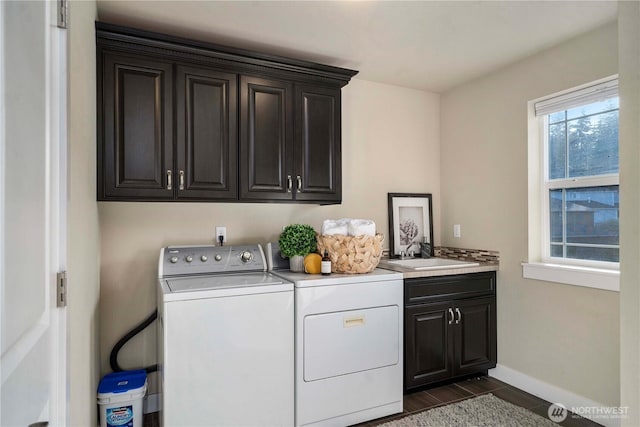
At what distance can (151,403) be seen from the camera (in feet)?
8.18

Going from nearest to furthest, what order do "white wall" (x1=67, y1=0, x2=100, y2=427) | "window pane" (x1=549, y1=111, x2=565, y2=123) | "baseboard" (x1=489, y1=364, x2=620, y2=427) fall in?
"white wall" (x1=67, y1=0, x2=100, y2=427), "baseboard" (x1=489, y1=364, x2=620, y2=427), "window pane" (x1=549, y1=111, x2=565, y2=123)

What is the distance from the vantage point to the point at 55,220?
1.08 metres

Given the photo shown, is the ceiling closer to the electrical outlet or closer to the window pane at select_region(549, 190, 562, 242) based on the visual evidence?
the window pane at select_region(549, 190, 562, 242)

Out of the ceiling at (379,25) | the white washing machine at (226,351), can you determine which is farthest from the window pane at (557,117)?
the white washing machine at (226,351)

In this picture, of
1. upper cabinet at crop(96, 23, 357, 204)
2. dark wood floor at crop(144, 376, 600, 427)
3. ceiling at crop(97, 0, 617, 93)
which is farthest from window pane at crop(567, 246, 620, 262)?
upper cabinet at crop(96, 23, 357, 204)

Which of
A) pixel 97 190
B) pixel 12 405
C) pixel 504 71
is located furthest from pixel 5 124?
pixel 504 71

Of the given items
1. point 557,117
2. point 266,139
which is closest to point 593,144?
point 557,117

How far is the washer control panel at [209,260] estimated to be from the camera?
92.4 inches

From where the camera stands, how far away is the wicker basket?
2432mm

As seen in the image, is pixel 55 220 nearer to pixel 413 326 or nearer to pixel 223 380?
pixel 223 380

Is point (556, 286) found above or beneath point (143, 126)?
beneath

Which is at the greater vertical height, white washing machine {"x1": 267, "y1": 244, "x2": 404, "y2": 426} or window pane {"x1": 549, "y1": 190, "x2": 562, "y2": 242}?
window pane {"x1": 549, "y1": 190, "x2": 562, "y2": 242}

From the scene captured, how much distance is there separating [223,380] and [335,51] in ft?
7.44

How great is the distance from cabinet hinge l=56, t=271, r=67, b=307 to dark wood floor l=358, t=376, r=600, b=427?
1.92 m
